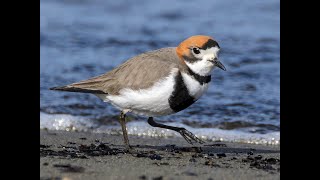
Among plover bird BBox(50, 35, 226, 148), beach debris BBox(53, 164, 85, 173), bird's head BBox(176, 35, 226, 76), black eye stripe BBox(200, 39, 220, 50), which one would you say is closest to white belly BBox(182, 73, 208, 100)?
plover bird BBox(50, 35, 226, 148)

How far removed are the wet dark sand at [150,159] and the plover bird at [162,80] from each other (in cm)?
44

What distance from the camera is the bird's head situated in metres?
7.47

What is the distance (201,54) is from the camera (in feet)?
24.6

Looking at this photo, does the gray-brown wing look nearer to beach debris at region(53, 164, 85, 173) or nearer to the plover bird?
the plover bird

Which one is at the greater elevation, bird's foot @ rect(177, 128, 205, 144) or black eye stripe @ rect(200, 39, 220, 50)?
black eye stripe @ rect(200, 39, 220, 50)

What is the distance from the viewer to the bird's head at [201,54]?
747cm

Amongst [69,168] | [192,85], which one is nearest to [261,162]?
[192,85]

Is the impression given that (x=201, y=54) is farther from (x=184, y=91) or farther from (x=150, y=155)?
(x=150, y=155)

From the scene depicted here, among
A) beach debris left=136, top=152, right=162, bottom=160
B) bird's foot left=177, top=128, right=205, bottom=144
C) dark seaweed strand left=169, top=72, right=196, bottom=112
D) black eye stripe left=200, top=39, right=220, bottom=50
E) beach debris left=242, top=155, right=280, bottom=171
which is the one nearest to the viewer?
beach debris left=242, top=155, right=280, bottom=171

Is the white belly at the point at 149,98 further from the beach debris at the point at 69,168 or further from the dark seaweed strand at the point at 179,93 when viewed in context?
the beach debris at the point at 69,168

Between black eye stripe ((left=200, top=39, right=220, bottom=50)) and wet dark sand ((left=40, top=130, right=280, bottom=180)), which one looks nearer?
wet dark sand ((left=40, top=130, right=280, bottom=180))

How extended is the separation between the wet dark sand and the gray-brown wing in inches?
23.6
